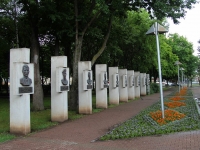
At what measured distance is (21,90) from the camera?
8.84 m

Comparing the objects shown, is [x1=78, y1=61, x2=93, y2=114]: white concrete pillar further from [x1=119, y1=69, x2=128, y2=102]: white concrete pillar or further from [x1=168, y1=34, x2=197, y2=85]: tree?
[x1=168, y1=34, x2=197, y2=85]: tree

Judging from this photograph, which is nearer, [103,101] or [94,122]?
[94,122]

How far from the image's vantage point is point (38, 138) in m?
8.41

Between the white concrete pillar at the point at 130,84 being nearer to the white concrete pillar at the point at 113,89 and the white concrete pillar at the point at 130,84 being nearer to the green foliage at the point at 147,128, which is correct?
the white concrete pillar at the point at 113,89

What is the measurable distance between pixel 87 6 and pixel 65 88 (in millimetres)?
7765

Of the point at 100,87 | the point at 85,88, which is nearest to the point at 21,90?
the point at 85,88

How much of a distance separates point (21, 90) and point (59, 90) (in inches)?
106

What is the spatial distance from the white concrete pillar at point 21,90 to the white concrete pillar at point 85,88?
4.85 meters

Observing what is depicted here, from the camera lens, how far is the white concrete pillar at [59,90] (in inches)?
452

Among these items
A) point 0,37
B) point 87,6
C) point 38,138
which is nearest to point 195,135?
point 38,138

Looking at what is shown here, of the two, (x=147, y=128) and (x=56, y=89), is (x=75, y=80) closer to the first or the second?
(x=56, y=89)

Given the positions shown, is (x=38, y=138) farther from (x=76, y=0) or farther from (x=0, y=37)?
(x=0, y=37)

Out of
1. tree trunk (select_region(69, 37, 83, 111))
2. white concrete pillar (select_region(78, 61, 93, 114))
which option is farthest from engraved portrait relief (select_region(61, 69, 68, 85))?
tree trunk (select_region(69, 37, 83, 111))

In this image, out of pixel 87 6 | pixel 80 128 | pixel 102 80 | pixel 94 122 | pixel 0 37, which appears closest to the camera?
pixel 80 128
